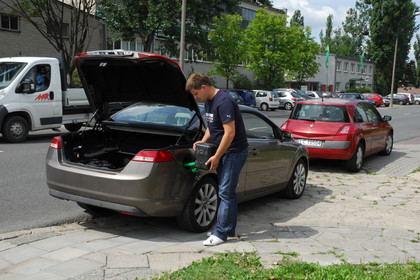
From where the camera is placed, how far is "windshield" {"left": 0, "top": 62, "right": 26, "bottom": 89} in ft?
36.8

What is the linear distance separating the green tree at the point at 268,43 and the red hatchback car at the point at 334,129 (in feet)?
99.3

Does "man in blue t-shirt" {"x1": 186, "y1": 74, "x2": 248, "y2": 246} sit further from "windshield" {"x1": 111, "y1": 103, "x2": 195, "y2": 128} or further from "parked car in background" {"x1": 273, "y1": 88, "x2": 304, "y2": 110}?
"parked car in background" {"x1": 273, "y1": 88, "x2": 304, "y2": 110}

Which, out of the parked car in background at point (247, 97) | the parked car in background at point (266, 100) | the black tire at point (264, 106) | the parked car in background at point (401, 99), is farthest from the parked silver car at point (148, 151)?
the parked car in background at point (401, 99)

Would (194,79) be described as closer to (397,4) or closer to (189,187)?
(189,187)

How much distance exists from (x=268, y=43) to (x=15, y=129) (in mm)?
31778

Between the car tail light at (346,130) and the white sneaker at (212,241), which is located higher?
the car tail light at (346,130)

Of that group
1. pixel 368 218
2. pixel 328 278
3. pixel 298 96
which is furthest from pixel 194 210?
pixel 298 96

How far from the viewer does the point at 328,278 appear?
136 inches

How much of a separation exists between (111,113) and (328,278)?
372 centimetres

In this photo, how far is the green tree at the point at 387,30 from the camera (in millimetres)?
66062

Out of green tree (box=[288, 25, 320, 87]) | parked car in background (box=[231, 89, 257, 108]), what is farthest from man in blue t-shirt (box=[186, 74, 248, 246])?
green tree (box=[288, 25, 320, 87])

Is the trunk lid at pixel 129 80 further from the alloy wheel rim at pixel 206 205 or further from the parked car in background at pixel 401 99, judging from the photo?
the parked car in background at pixel 401 99

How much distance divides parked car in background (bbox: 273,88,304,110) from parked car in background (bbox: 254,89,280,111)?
2119 mm

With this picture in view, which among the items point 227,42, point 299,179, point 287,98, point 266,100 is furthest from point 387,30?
point 299,179
